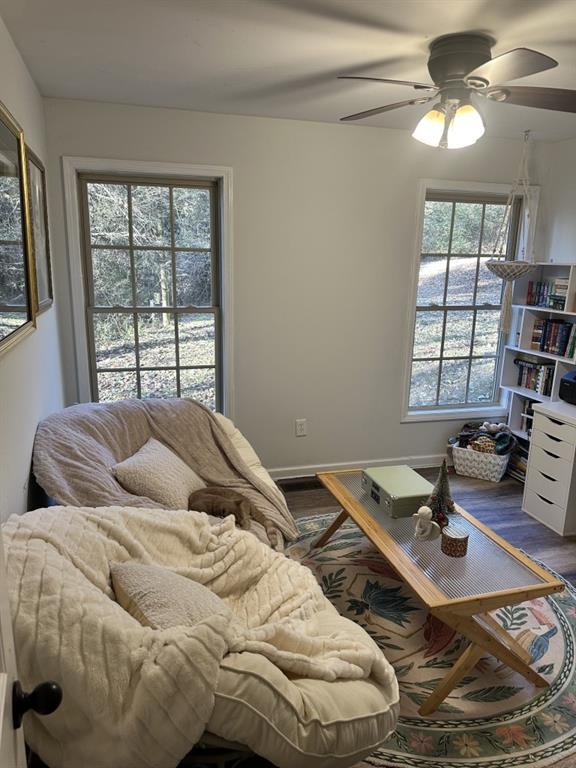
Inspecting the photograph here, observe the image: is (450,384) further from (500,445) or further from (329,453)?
(329,453)

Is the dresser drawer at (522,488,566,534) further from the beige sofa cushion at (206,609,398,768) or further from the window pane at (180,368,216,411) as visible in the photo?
the beige sofa cushion at (206,609,398,768)

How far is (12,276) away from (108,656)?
4.17 ft

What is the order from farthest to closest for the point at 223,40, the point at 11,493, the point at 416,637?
the point at 416,637
the point at 223,40
the point at 11,493

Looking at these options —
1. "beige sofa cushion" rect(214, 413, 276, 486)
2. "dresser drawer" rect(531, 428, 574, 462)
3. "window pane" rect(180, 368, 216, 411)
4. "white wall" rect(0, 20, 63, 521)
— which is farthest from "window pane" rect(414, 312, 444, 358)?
"white wall" rect(0, 20, 63, 521)

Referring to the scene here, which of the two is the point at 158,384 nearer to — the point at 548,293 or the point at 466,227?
the point at 466,227

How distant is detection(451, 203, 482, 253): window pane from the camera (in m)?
3.88

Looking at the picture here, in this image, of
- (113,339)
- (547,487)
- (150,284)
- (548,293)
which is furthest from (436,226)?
(113,339)

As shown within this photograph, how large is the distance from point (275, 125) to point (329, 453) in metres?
2.23

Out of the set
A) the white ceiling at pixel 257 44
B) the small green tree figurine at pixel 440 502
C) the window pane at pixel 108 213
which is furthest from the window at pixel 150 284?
the small green tree figurine at pixel 440 502

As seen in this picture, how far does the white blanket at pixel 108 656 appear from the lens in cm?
111

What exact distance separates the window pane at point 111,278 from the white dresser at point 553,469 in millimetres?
2686

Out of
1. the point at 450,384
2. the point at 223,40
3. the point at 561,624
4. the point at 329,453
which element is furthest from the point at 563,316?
the point at 223,40

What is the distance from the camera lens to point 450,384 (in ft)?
13.8

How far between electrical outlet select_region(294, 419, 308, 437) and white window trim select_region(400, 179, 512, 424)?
756 millimetres
